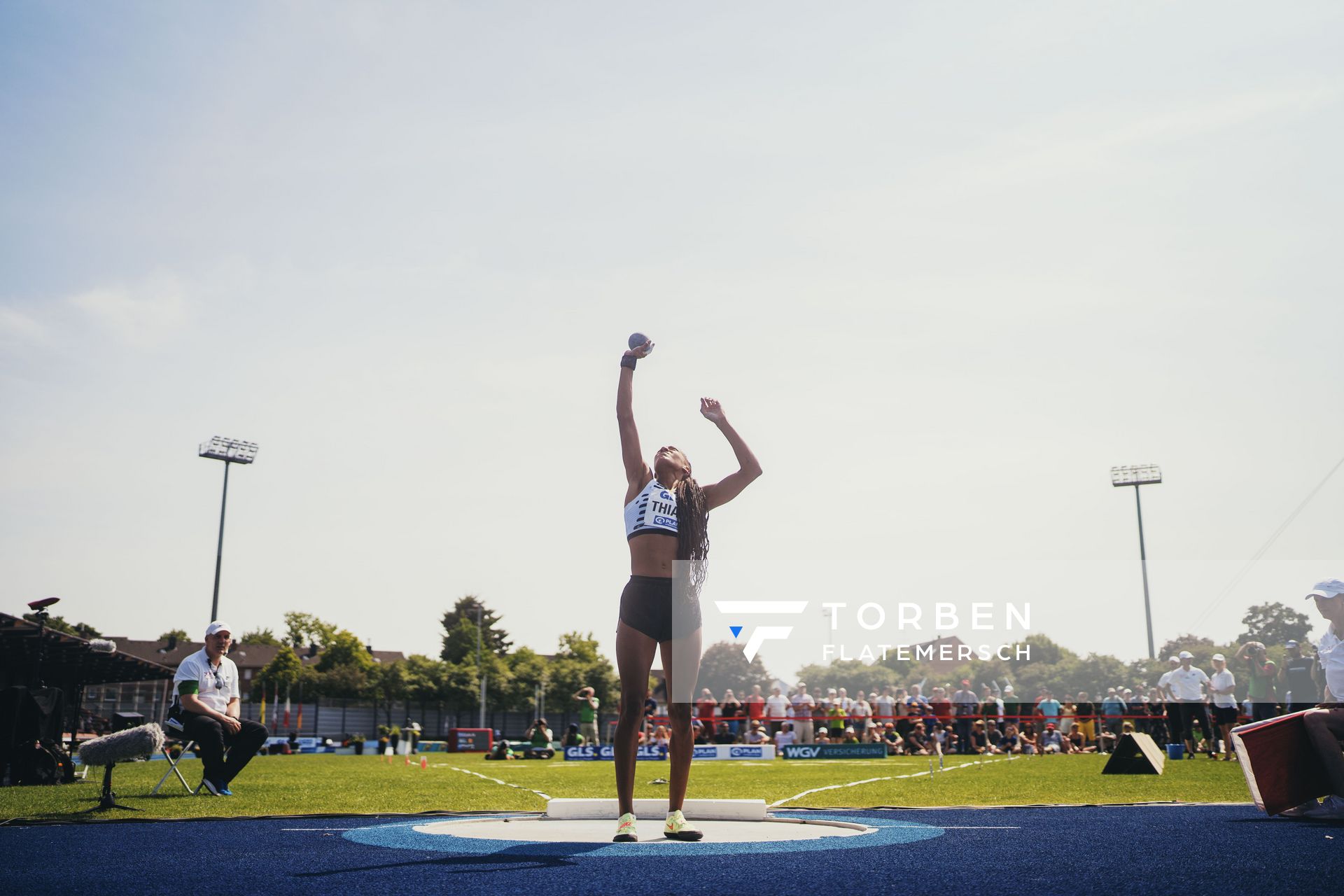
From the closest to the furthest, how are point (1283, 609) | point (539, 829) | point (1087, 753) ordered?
point (539, 829) < point (1087, 753) < point (1283, 609)

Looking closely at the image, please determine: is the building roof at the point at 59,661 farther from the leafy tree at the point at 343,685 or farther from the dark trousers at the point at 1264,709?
the leafy tree at the point at 343,685

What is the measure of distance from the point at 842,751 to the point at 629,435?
18545 mm

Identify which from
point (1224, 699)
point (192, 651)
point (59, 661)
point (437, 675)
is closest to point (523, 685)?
point (437, 675)

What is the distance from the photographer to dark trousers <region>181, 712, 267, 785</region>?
859cm

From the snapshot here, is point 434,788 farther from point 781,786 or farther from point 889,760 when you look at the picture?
point 889,760

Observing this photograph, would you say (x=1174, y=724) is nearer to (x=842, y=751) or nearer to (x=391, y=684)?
(x=842, y=751)

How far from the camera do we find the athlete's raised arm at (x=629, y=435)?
18.2ft

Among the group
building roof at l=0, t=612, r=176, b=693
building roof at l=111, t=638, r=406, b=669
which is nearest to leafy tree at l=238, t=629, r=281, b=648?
building roof at l=111, t=638, r=406, b=669

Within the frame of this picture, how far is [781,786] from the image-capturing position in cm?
1138

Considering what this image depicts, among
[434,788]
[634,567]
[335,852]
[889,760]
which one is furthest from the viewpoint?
[889,760]

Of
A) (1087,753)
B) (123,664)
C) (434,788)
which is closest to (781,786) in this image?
(434,788)

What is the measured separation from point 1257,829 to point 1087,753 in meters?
17.7

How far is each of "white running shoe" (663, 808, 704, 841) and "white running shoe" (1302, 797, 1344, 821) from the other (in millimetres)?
3547

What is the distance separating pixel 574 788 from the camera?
11.0 meters
